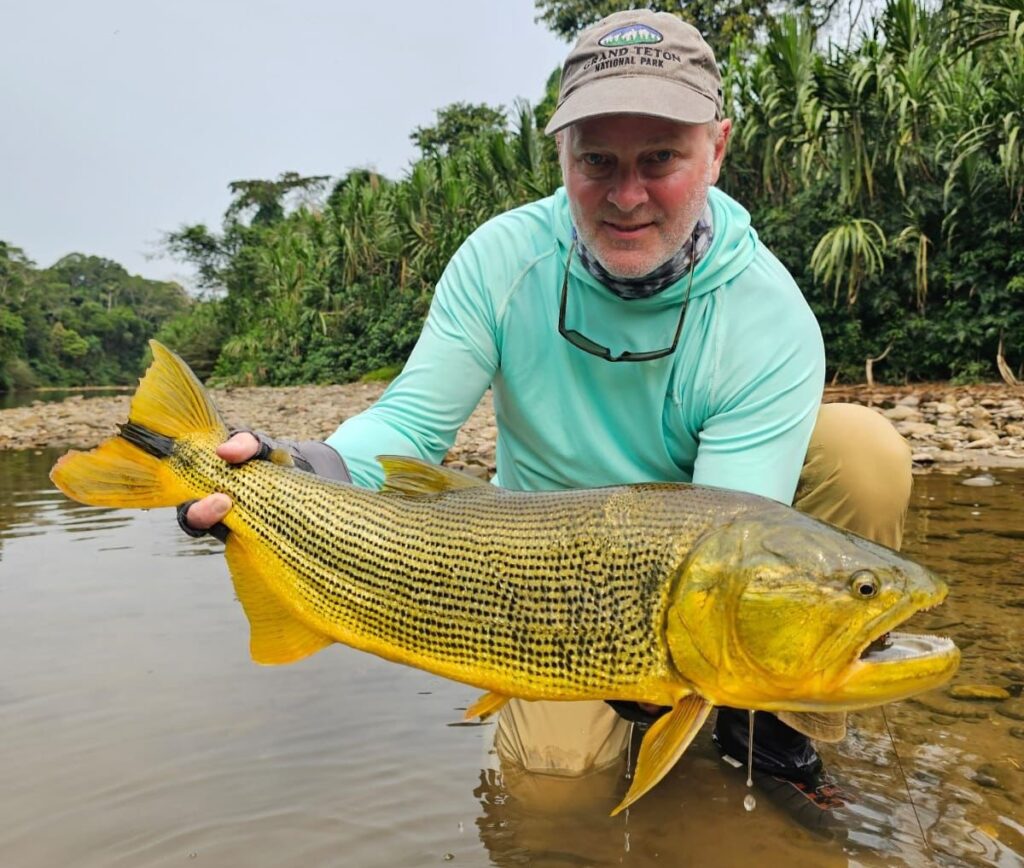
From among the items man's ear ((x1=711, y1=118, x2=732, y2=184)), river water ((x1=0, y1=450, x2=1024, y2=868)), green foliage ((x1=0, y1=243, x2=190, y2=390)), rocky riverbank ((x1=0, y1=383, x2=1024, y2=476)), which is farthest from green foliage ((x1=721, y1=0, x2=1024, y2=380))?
green foliage ((x1=0, y1=243, x2=190, y2=390))

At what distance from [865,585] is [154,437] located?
1749 mm

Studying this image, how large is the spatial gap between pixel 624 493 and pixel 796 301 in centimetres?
109

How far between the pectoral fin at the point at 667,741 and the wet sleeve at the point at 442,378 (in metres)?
1.19

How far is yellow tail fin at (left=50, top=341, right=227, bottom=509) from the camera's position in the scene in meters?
2.34

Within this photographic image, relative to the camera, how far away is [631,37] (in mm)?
2584

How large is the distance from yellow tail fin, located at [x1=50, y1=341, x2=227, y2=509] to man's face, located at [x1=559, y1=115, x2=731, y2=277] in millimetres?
1192

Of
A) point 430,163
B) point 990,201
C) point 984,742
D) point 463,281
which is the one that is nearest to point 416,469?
point 463,281

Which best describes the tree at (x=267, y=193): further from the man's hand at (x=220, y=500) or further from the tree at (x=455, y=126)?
the man's hand at (x=220, y=500)

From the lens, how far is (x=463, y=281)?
115 inches

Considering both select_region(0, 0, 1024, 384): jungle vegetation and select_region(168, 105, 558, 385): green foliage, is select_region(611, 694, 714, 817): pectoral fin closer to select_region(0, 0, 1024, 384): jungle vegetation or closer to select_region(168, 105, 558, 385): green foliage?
select_region(0, 0, 1024, 384): jungle vegetation

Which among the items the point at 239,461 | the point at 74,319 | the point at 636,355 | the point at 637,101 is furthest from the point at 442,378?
the point at 74,319

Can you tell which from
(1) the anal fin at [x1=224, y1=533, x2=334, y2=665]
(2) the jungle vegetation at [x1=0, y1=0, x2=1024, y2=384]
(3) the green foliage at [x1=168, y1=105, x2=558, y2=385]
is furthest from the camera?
(3) the green foliage at [x1=168, y1=105, x2=558, y2=385]

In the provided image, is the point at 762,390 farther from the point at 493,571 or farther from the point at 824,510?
the point at 493,571

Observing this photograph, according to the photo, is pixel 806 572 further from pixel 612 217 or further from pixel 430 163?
pixel 430 163
